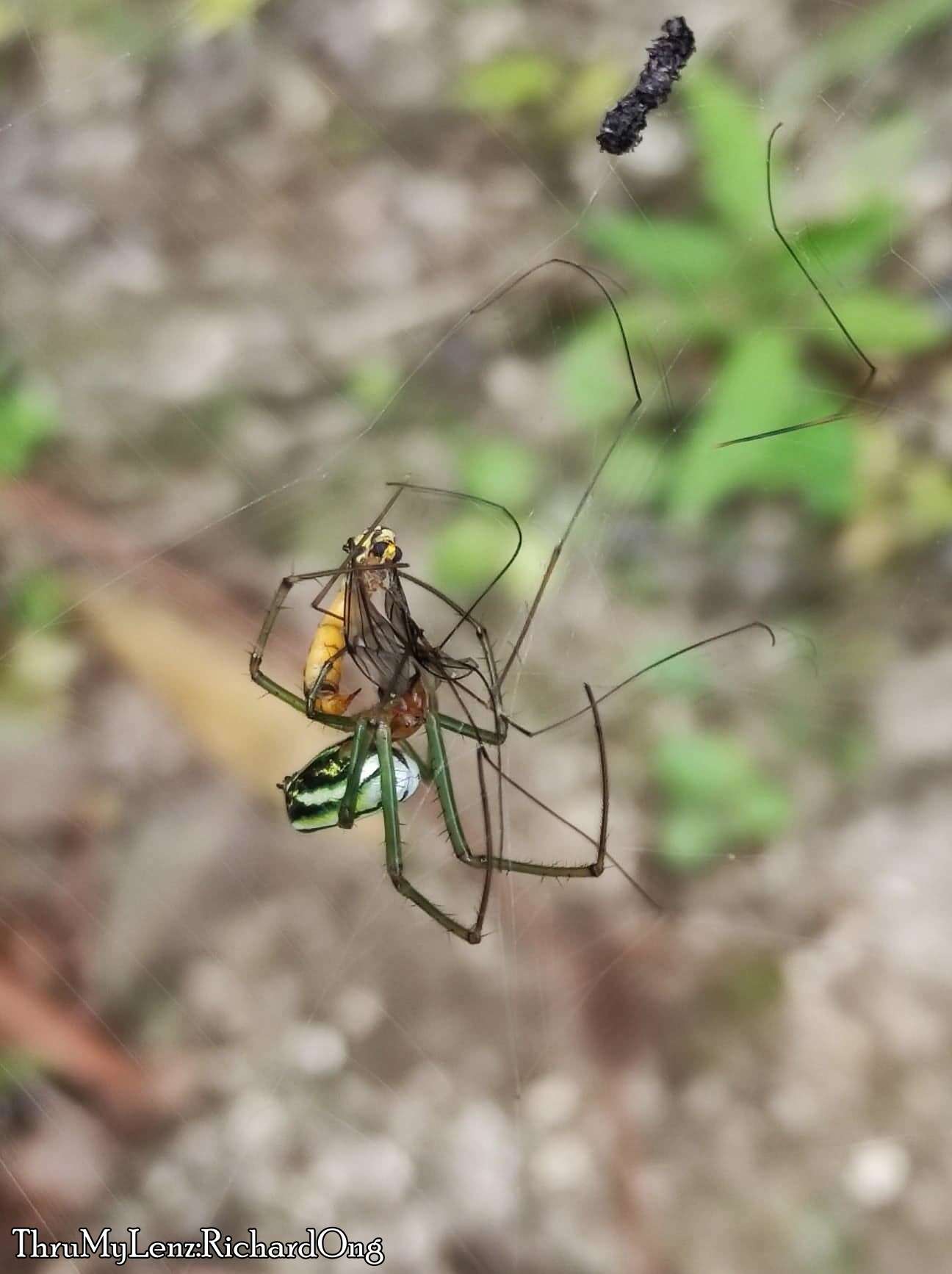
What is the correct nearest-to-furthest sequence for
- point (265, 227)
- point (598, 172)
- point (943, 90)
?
point (943, 90)
point (598, 172)
point (265, 227)

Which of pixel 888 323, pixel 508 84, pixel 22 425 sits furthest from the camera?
pixel 22 425

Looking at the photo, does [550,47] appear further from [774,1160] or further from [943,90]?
[774,1160]

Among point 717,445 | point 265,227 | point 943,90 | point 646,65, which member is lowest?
point 717,445

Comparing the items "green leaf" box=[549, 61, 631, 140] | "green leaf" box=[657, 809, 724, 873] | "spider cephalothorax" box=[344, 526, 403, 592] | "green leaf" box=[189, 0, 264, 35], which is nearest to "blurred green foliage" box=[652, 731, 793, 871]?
"green leaf" box=[657, 809, 724, 873]

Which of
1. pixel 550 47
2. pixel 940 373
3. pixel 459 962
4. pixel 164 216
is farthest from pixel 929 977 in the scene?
pixel 164 216

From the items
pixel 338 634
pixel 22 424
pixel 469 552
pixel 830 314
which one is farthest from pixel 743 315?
pixel 22 424

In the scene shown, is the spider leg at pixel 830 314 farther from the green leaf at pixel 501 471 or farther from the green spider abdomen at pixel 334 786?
the green spider abdomen at pixel 334 786

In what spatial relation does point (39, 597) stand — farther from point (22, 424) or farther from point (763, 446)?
point (763, 446)
